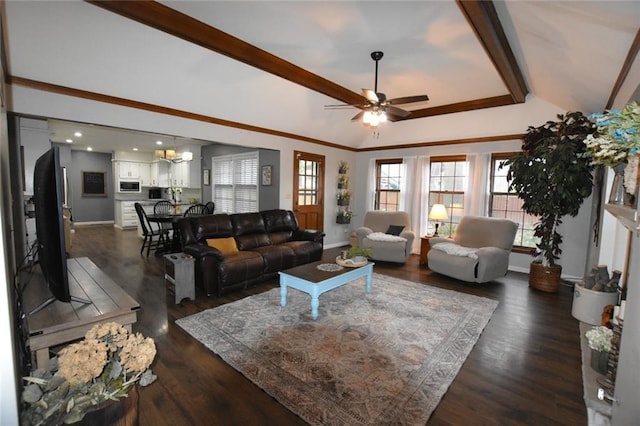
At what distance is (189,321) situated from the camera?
3125 millimetres

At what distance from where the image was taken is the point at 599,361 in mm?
2152

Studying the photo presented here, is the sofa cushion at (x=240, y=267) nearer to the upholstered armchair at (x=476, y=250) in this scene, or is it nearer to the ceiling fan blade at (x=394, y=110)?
the ceiling fan blade at (x=394, y=110)

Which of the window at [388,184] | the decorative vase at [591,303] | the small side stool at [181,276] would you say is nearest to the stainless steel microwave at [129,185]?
the small side stool at [181,276]

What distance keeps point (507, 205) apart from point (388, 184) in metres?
2.54

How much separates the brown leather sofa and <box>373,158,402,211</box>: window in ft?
8.58

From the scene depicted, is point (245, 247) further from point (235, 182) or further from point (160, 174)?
point (160, 174)

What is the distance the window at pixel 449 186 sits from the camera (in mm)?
6129

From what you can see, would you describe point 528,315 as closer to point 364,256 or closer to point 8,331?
point 364,256

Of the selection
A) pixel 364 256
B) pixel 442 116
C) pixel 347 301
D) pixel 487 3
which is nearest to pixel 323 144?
pixel 442 116

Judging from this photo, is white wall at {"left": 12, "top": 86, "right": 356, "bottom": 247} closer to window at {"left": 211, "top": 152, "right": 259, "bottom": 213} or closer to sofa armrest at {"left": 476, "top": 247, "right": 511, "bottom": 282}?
window at {"left": 211, "top": 152, "right": 259, "bottom": 213}

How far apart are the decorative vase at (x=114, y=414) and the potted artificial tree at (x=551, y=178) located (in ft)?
15.9

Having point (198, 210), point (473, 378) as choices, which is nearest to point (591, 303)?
point (473, 378)

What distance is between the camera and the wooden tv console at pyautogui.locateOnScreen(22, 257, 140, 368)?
1722 millimetres

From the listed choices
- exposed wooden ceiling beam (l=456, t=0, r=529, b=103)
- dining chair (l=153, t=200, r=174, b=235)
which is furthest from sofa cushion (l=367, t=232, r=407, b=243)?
dining chair (l=153, t=200, r=174, b=235)
